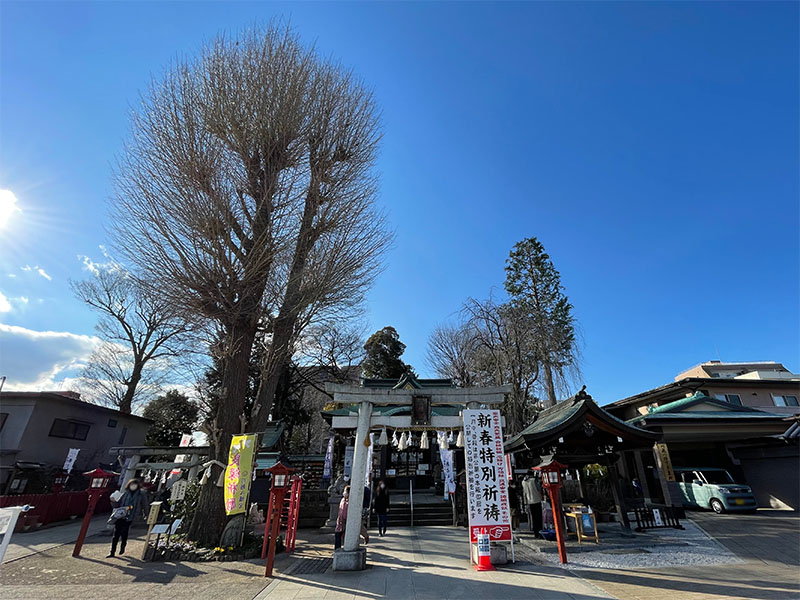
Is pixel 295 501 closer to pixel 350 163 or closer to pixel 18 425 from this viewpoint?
pixel 350 163

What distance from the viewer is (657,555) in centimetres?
853

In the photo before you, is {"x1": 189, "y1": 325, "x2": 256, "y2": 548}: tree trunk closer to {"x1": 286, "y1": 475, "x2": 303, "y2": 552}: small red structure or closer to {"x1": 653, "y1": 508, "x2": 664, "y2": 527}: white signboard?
{"x1": 286, "y1": 475, "x2": 303, "y2": 552}: small red structure

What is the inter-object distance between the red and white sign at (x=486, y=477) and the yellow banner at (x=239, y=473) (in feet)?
15.9

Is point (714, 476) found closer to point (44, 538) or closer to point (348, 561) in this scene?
point (348, 561)

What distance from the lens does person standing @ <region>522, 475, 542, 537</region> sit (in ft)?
33.9

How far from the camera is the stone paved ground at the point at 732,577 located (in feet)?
19.5

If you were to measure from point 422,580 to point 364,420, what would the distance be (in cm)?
306

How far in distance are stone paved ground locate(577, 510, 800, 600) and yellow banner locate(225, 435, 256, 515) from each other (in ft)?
23.3

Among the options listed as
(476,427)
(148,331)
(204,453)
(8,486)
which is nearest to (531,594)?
(476,427)

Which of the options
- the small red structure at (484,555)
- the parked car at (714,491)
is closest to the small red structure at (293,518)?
the small red structure at (484,555)

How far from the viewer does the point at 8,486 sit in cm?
1448

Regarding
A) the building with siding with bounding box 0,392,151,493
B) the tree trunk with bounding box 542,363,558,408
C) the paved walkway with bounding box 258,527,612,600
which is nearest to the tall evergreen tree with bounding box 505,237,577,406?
the tree trunk with bounding box 542,363,558,408

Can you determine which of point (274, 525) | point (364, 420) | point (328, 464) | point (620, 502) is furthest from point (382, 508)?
point (620, 502)

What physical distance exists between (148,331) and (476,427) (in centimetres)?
2525
